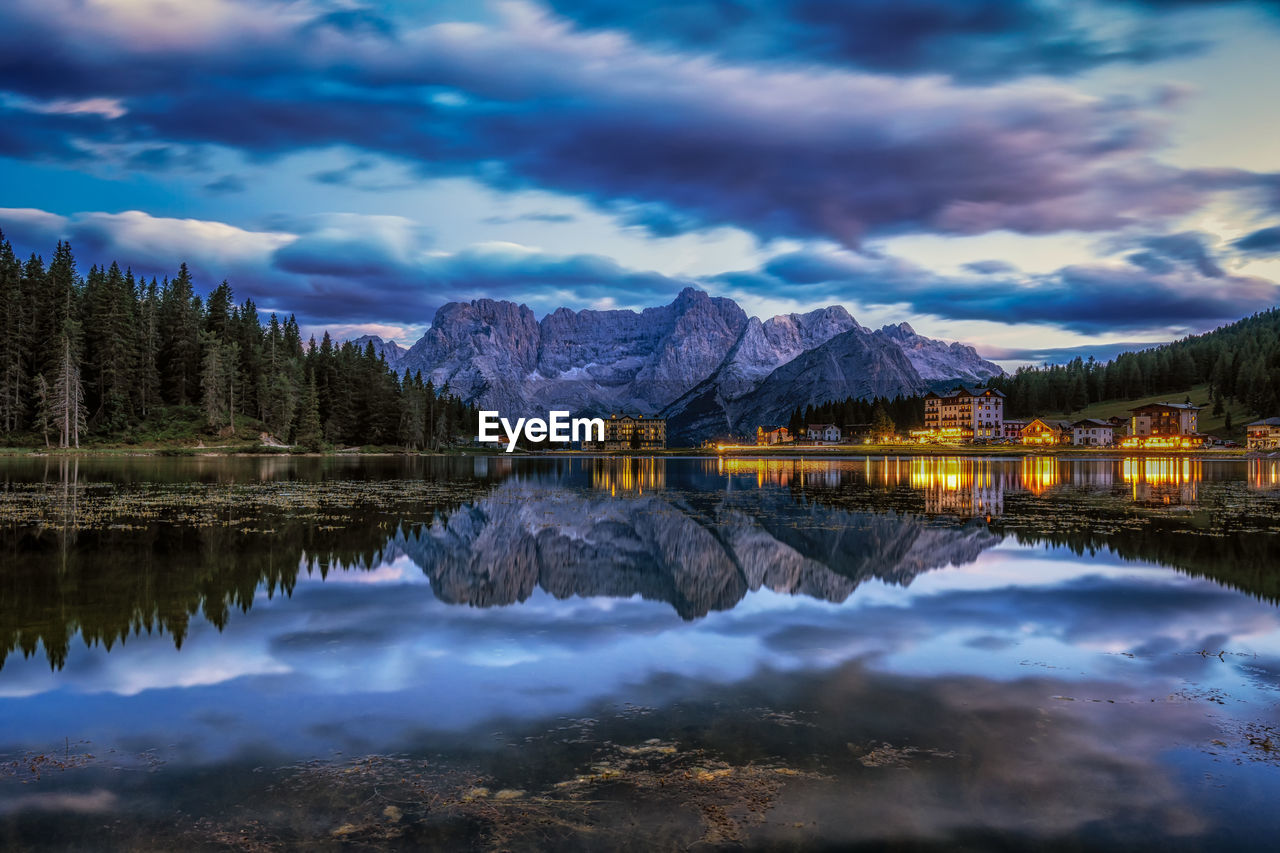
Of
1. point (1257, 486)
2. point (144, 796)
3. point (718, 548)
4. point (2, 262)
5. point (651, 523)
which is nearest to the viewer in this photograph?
point (144, 796)

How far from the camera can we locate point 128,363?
481ft

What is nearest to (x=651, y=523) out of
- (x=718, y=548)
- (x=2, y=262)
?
(x=718, y=548)

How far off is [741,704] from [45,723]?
36.1 feet

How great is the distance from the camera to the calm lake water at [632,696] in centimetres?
928

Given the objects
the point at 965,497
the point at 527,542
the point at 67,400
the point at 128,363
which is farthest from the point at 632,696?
the point at 128,363

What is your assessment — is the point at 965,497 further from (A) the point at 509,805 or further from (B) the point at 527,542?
(A) the point at 509,805

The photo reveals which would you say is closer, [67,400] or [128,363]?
[67,400]

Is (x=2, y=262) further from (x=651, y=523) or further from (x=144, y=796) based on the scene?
(x=144, y=796)

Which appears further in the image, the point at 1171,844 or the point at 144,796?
the point at 144,796

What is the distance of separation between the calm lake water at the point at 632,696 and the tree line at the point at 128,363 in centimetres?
12702

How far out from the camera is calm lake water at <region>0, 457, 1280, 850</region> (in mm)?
9281

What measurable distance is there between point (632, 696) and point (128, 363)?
163954 millimetres

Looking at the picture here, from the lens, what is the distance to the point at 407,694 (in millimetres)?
14047

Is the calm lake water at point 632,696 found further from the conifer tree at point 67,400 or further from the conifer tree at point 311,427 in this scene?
the conifer tree at point 311,427
